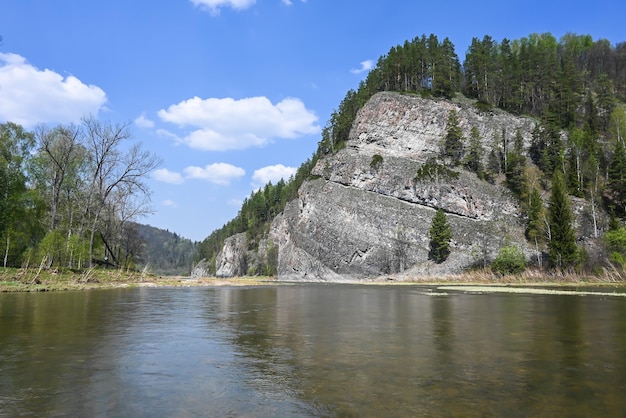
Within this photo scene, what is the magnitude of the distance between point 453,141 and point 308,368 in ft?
343

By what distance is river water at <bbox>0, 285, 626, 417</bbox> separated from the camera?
6500 mm

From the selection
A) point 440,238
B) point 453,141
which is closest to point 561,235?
point 440,238

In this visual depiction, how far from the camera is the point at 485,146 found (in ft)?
349

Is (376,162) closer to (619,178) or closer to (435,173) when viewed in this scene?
(435,173)

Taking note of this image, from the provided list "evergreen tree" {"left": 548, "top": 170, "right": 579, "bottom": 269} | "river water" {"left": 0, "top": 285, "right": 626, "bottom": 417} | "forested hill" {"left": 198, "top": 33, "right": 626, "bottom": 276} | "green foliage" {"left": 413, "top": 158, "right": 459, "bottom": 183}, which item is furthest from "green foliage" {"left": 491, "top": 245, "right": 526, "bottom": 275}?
"river water" {"left": 0, "top": 285, "right": 626, "bottom": 417}

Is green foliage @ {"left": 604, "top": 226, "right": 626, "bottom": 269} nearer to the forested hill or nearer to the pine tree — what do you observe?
the pine tree

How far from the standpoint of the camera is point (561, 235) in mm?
74062

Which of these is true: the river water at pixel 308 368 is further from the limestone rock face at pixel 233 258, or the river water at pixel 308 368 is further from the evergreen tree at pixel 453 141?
the limestone rock face at pixel 233 258

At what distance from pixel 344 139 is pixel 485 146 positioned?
4125 cm

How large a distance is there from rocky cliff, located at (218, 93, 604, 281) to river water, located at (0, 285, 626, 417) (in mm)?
78746

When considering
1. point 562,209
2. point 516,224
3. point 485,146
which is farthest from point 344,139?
point 562,209

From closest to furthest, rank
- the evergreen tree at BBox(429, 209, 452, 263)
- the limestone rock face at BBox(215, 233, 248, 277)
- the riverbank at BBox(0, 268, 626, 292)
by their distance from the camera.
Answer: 1. the riverbank at BBox(0, 268, 626, 292)
2. the evergreen tree at BBox(429, 209, 452, 263)
3. the limestone rock face at BBox(215, 233, 248, 277)

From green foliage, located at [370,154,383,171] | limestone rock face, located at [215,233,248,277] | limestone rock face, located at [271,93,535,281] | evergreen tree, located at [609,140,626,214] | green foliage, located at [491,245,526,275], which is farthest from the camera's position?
limestone rock face, located at [215,233,248,277]

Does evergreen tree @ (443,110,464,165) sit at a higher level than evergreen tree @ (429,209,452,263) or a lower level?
higher
